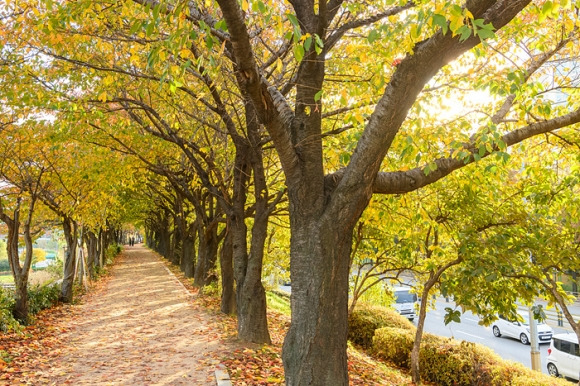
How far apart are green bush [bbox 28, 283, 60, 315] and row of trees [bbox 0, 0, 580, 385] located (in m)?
2.48

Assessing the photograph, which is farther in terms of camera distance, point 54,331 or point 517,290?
point 54,331

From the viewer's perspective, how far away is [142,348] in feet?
29.0

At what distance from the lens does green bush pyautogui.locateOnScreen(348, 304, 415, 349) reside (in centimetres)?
1473

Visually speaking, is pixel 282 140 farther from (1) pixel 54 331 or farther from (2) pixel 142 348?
A: (1) pixel 54 331

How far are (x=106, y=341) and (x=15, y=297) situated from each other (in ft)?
9.76

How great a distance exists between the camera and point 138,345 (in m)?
9.10

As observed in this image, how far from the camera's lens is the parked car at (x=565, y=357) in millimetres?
14414

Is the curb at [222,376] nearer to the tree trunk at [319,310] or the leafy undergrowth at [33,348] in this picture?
the tree trunk at [319,310]

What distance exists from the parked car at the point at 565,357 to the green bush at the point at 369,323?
204 inches

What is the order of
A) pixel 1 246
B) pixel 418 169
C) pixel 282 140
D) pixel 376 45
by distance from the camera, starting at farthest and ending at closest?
pixel 1 246 < pixel 376 45 < pixel 418 169 < pixel 282 140

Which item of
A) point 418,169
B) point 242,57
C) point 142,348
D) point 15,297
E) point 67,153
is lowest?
point 142,348

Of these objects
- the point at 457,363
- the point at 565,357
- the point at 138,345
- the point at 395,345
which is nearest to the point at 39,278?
the point at 138,345

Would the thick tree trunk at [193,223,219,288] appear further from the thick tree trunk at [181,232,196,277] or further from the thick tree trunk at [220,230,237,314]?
the thick tree trunk at [181,232,196,277]

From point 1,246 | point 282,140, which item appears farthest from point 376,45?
point 1,246
